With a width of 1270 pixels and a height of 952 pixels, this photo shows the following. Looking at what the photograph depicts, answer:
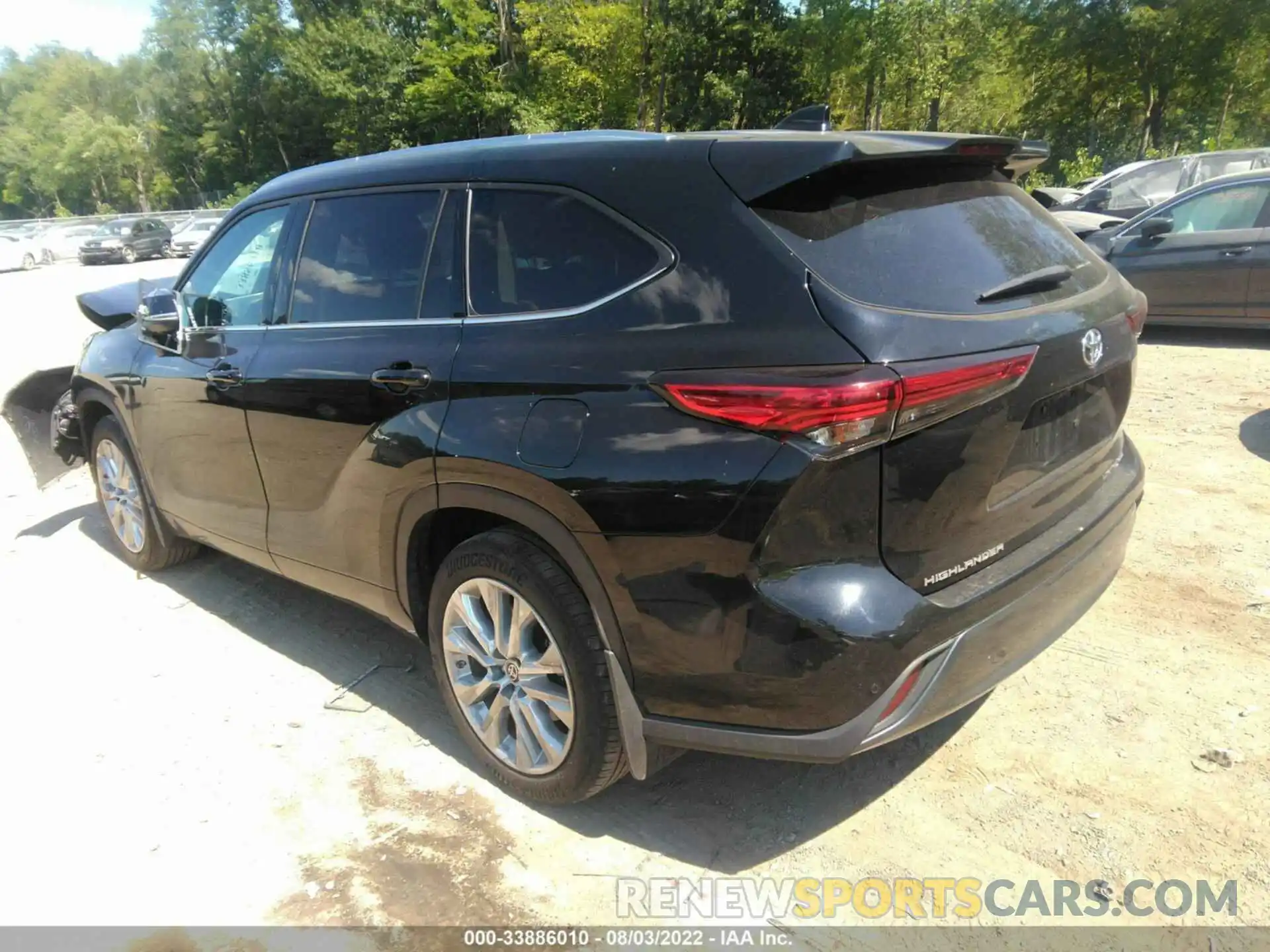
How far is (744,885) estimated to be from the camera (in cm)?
246

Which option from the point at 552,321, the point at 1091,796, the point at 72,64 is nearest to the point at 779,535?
the point at 552,321

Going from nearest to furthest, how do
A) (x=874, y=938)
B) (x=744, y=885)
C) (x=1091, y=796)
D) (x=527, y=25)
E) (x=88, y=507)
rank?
(x=874, y=938) < (x=744, y=885) < (x=1091, y=796) < (x=88, y=507) < (x=527, y=25)

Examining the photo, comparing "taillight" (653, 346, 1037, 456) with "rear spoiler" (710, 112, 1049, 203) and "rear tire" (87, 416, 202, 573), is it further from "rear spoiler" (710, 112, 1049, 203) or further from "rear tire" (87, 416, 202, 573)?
"rear tire" (87, 416, 202, 573)

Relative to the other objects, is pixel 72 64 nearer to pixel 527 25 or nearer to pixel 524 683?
pixel 527 25

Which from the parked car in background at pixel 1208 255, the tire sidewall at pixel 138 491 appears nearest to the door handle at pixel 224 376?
the tire sidewall at pixel 138 491

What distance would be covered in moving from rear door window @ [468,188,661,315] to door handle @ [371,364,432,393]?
0.26m

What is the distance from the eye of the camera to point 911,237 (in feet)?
7.43

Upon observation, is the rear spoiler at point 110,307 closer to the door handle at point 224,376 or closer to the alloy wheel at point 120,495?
the alloy wheel at point 120,495

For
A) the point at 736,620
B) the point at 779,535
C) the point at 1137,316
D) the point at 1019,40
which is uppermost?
the point at 1019,40

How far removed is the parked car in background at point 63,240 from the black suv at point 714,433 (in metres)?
39.5

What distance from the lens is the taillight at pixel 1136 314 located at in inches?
107

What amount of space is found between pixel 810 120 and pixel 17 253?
125ft

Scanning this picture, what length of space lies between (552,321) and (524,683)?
1073mm

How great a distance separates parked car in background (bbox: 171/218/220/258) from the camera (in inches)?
1341
